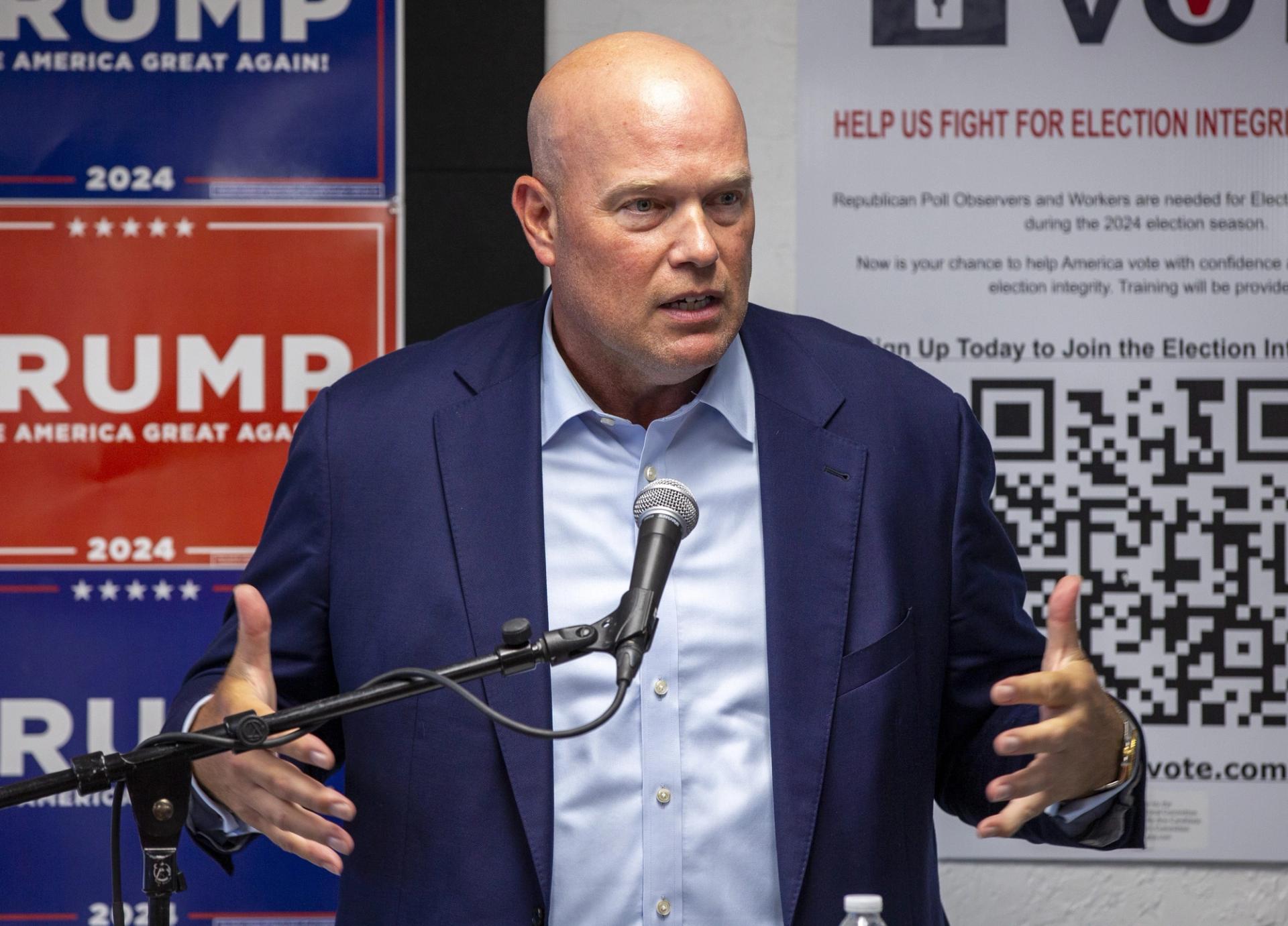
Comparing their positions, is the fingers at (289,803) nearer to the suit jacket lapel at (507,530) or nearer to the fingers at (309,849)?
the fingers at (309,849)

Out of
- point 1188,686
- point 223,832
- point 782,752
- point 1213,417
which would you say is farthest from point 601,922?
point 1213,417

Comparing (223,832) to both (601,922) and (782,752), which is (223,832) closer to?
(601,922)

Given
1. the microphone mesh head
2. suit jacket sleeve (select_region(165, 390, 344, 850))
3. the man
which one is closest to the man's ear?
the man

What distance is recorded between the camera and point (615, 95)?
1.64 metres

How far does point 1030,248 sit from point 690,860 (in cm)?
152

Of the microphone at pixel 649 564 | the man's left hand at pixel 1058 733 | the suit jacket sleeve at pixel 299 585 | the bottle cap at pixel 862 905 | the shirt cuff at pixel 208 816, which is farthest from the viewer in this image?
the suit jacket sleeve at pixel 299 585

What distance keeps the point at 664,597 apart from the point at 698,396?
0.27 metres

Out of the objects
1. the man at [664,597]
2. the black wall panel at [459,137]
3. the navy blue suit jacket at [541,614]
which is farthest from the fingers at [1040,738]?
the black wall panel at [459,137]

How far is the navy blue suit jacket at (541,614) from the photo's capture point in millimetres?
1574

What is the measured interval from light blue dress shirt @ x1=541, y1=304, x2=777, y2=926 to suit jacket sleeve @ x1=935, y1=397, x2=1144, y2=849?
10.9 inches

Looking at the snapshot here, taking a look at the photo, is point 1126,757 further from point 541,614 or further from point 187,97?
point 187,97

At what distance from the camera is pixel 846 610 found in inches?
64.4

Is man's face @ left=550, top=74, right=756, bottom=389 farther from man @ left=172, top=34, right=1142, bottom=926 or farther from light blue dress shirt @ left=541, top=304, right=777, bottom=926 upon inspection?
light blue dress shirt @ left=541, top=304, right=777, bottom=926

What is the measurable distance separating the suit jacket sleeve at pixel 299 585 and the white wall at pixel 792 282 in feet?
3.84
